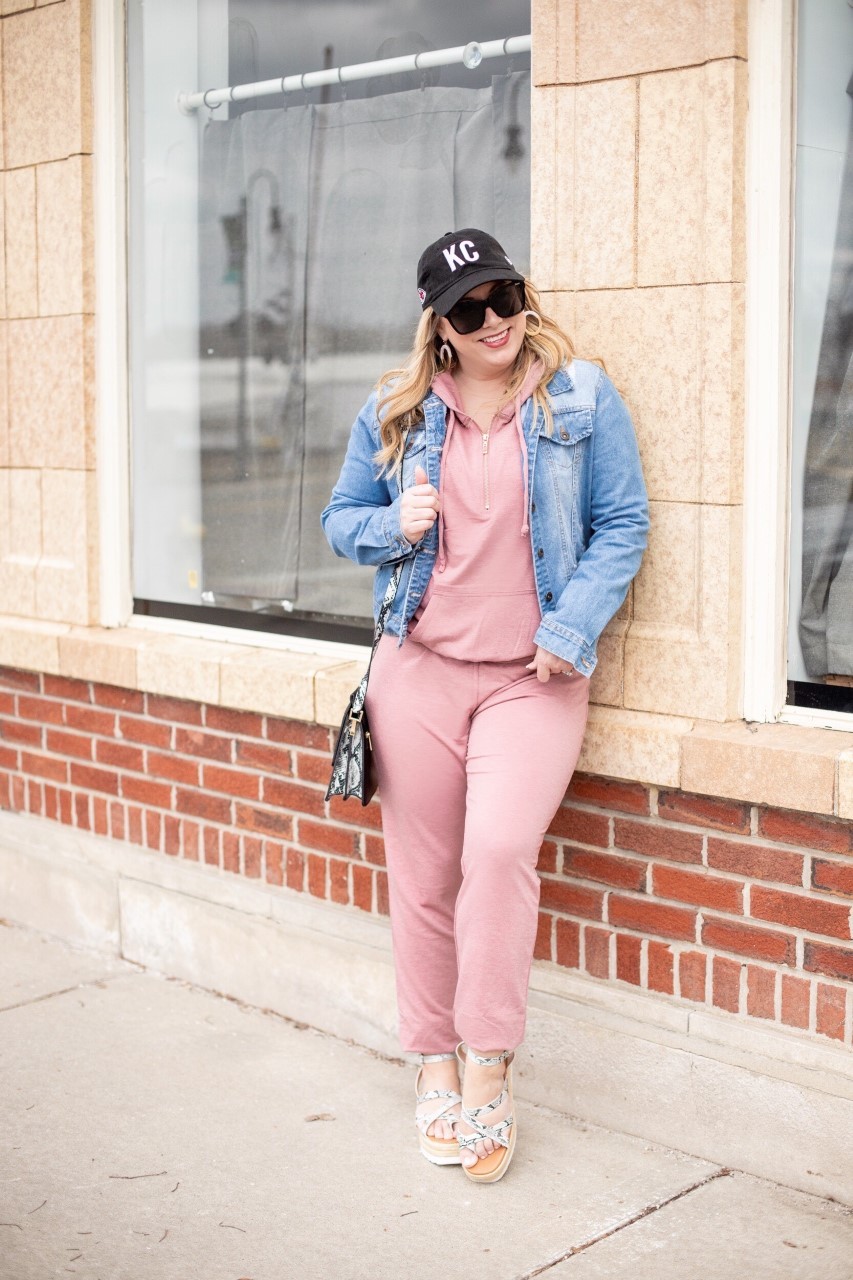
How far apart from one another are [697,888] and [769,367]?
128 centimetres

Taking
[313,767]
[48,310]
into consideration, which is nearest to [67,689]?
[313,767]

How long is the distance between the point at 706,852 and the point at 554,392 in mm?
1179

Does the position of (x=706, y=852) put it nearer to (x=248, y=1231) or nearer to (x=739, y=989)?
(x=739, y=989)

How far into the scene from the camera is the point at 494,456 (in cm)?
363

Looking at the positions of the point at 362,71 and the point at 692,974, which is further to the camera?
the point at 362,71

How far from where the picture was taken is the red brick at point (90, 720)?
521 cm

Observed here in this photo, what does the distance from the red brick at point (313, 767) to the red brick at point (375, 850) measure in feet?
0.72

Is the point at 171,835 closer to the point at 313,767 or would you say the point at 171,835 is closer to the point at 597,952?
the point at 313,767

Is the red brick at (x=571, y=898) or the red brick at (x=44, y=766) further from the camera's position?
the red brick at (x=44, y=766)

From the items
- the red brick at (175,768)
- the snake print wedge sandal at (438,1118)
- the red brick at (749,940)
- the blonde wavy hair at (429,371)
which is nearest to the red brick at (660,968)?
the red brick at (749,940)

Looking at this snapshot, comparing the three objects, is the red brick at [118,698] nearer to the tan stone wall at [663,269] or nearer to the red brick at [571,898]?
the red brick at [571,898]

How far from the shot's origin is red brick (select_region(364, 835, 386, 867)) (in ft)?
14.5

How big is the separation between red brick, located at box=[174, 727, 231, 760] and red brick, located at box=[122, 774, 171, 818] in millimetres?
173

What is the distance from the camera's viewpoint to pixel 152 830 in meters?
5.13
